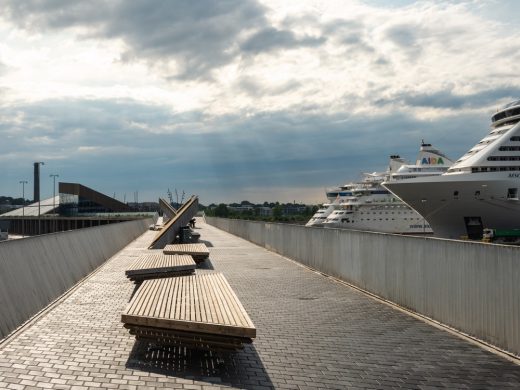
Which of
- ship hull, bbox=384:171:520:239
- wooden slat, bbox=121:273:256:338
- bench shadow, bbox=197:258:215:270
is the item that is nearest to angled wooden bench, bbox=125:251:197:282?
wooden slat, bbox=121:273:256:338

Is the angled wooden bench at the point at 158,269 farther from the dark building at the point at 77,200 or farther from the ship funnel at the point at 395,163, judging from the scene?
the dark building at the point at 77,200

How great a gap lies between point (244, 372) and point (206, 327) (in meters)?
0.62

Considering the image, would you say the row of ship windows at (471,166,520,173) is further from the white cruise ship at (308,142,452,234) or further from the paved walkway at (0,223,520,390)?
the paved walkway at (0,223,520,390)

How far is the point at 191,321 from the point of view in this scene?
219 inches

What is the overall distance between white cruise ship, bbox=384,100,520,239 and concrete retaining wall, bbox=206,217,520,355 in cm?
3562

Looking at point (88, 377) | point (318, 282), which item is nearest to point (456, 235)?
point (318, 282)

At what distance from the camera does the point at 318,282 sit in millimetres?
12805

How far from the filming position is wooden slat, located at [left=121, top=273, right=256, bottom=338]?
547 cm

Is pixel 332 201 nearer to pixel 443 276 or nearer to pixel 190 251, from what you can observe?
pixel 190 251

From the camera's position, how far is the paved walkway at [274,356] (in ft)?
17.0

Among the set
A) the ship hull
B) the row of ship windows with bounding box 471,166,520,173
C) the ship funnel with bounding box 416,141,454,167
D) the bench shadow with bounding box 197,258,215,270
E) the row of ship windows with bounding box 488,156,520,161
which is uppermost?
the ship funnel with bounding box 416,141,454,167

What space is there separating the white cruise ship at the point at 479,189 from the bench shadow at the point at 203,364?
43.0 metres

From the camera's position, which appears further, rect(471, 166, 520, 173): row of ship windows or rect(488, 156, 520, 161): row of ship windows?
rect(488, 156, 520, 161): row of ship windows

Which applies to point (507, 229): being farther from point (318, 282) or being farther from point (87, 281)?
point (87, 281)
